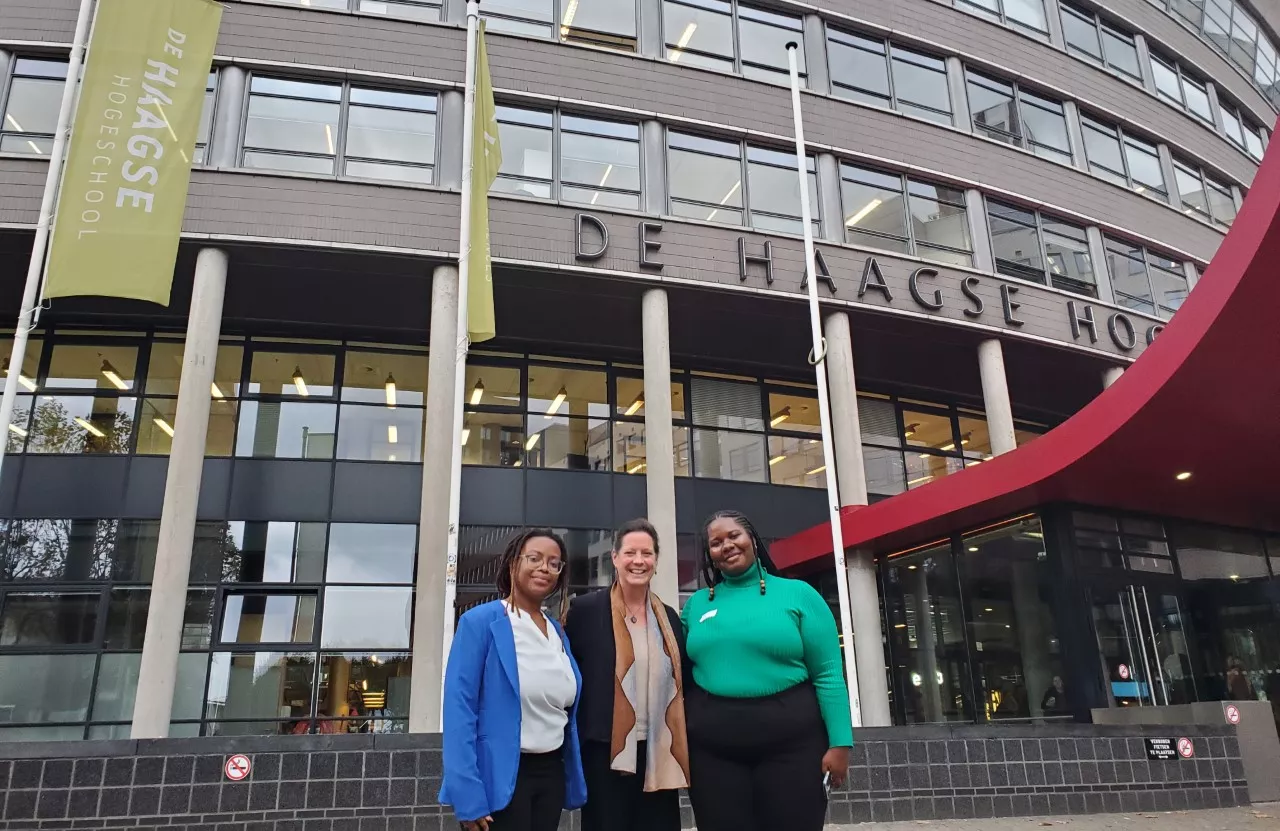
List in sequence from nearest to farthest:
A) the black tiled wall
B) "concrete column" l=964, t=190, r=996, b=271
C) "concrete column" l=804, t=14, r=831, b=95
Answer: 1. the black tiled wall
2. "concrete column" l=804, t=14, r=831, b=95
3. "concrete column" l=964, t=190, r=996, b=271

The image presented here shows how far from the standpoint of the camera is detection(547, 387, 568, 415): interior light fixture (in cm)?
1888

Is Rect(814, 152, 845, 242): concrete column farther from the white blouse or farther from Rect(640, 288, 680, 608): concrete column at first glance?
the white blouse

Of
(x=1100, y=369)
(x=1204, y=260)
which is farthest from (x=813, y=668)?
(x=1204, y=260)

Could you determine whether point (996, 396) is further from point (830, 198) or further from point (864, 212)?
point (830, 198)

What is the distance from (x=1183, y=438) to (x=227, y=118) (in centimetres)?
1581

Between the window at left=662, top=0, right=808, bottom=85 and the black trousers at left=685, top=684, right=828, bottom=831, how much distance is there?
57.3ft

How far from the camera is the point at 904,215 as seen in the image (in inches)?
785

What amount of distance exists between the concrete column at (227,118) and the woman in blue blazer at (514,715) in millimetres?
14931

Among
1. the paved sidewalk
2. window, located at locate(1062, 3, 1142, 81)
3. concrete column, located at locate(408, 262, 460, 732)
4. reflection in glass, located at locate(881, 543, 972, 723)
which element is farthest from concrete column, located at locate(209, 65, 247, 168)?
window, located at locate(1062, 3, 1142, 81)

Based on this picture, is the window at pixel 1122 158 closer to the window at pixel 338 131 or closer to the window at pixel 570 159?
the window at pixel 570 159

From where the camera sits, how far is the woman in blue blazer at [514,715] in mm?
3406

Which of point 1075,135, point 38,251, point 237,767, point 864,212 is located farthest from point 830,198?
point 237,767

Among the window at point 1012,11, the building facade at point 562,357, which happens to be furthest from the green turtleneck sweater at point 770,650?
the window at point 1012,11

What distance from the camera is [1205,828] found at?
8.57 metres
